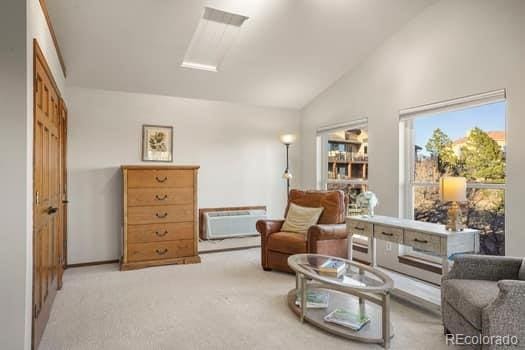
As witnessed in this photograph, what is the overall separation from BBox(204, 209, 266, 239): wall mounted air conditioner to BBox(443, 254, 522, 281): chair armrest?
10.1 ft

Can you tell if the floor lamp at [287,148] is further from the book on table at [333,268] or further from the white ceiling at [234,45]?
the book on table at [333,268]

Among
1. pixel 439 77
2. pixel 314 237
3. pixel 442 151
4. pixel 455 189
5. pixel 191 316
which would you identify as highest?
pixel 439 77

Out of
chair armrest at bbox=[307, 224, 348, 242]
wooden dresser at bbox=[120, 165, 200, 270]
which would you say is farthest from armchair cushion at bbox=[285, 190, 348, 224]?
wooden dresser at bbox=[120, 165, 200, 270]

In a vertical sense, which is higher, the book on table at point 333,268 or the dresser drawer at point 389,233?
the dresser drawer at point 389,233

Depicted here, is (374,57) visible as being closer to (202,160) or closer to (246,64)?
(246,64)

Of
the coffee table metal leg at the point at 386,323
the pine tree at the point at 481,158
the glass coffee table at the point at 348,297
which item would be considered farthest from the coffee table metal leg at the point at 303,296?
the pine tree at the point at 481,158

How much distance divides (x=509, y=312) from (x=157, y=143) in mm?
4107

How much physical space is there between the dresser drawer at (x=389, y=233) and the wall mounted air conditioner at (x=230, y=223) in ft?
7.36

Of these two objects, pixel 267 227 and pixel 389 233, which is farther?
pixel 267 227

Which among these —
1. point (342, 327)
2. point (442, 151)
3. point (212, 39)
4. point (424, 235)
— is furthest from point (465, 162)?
point (212, 39)

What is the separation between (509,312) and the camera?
5.76 feet

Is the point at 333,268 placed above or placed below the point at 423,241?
below

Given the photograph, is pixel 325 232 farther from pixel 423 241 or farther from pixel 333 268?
pixel 423 241

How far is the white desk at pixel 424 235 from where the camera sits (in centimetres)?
254
